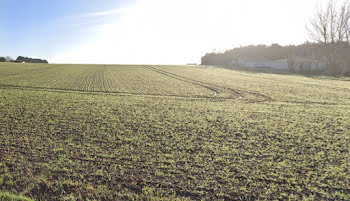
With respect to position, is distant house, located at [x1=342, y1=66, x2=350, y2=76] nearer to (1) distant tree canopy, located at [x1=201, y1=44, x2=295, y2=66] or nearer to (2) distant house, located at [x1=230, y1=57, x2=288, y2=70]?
(2) distant house, located at [x1=230, y1=57, x2=288, y2=70]

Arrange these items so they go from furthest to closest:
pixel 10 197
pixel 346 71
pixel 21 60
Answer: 1. pixel 21 60
2. pixel 346 71
3. pixel 10 197

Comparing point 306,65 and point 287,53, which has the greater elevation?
point 287,53

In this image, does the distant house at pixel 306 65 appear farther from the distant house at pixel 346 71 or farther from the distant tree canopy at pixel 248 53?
the distant tree canopy at pixel 248 53

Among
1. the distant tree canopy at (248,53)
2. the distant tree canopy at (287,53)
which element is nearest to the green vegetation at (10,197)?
the distant tree canopy at (287,53)

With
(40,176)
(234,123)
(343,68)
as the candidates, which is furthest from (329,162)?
(343,68)

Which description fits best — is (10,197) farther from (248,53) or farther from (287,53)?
(248,53)

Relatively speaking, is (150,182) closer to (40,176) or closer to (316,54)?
(40,176)

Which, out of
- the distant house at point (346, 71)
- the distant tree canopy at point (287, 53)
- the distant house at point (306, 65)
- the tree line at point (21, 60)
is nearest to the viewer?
the distant house at point (346, 71)

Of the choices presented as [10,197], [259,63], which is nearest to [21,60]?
[259,63]

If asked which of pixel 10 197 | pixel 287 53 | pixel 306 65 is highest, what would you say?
pixel 287 53

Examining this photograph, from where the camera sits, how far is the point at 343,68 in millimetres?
40625

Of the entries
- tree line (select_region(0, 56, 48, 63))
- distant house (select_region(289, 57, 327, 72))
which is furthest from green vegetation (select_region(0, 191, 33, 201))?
tree line (select_region(0, 56, 48, 63))

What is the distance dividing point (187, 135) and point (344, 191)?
3.45 metres

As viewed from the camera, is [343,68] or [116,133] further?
[343,68]
